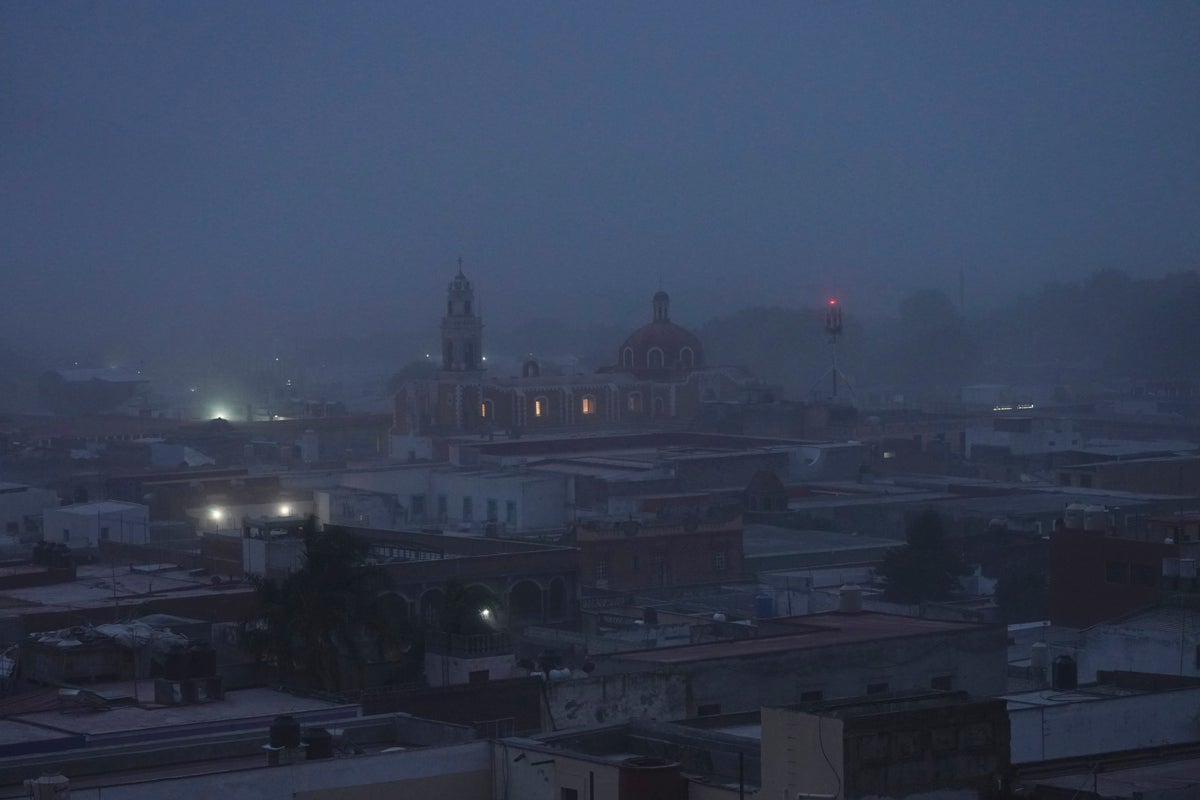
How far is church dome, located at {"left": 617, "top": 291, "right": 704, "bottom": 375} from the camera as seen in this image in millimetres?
73250

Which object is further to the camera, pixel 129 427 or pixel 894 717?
pixel 129 427

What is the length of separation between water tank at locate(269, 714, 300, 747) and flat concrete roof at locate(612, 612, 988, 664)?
5338 millimetres

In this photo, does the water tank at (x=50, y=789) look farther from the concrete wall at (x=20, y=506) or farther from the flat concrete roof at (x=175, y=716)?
the concrete wall at (x=20, y=506)

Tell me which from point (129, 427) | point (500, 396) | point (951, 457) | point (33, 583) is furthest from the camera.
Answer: point (129, 427)

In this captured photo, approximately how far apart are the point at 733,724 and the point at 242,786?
3.84 m

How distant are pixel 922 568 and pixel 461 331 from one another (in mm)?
36039

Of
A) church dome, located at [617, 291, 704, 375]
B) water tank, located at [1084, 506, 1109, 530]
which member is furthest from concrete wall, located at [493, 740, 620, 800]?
church dome, located at [617, 291, 704, 375]

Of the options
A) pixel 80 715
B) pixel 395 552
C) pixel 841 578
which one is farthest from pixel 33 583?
pixel 841 578

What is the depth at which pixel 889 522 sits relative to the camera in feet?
148

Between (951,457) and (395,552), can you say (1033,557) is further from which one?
(951,457)

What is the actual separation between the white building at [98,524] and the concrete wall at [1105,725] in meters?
27.9

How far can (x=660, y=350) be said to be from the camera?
73250 mm

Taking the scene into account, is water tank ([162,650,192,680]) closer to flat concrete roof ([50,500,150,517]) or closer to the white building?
the white building

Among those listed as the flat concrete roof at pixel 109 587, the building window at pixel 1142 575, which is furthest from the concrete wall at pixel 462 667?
the building window at pixel 1142 575
